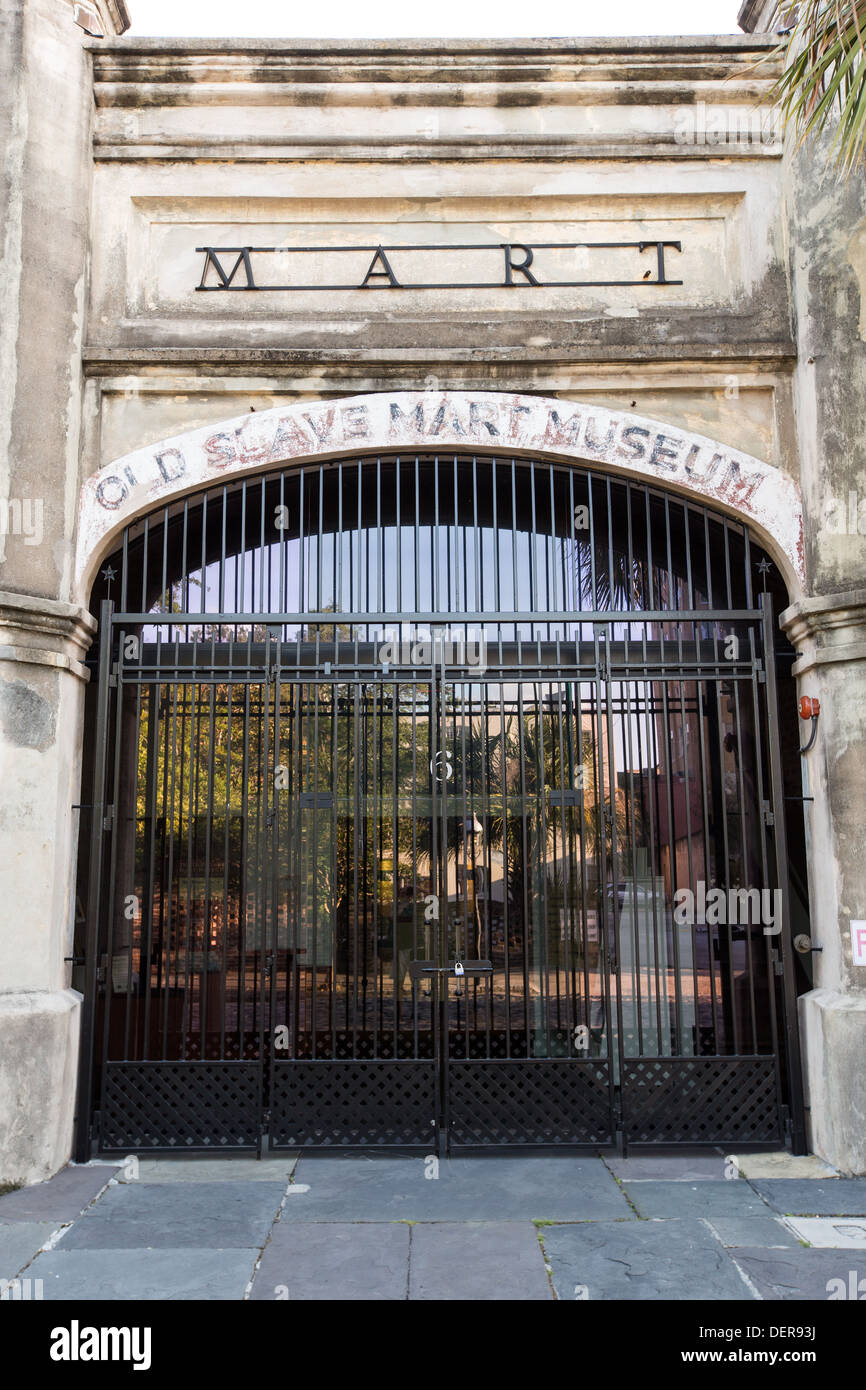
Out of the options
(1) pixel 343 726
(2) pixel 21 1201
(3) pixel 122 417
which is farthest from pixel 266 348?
(2) pixel 21 1201

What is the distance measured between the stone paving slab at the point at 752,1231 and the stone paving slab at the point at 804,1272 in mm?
95

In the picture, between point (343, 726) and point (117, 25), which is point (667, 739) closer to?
point (343, 726)

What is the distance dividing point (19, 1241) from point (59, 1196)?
670 mm

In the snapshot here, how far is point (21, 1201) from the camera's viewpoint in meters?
5.29

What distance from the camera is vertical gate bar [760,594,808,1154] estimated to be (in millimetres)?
6051

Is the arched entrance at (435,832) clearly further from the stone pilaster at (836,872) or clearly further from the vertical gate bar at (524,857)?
the stone pilaster at (836,872)

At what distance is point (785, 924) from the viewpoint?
6.20 m

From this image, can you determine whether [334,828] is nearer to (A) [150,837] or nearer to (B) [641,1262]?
(A) [150,837]

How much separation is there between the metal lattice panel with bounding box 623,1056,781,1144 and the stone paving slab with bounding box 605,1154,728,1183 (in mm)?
112

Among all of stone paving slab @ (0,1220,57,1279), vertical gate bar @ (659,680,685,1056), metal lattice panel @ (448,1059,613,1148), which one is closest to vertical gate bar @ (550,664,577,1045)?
metal lattice panel @ (448,1059,613,1148)

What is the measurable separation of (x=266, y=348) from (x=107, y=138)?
6.38 feet

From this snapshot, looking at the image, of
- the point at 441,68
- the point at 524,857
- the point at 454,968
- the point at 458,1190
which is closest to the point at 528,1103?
the point at 458,1190

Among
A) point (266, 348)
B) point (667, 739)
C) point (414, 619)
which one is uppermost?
point (266, 348)

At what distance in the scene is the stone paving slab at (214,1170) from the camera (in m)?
5.62
